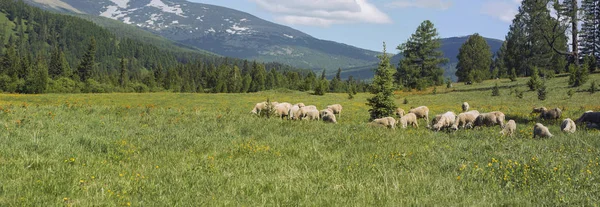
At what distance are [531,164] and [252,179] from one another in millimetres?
6961

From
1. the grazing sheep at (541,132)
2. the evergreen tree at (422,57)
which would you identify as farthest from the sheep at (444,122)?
the evergreen tree at (422,57)

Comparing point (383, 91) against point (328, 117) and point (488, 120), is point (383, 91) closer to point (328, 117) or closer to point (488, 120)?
point (328, 117)

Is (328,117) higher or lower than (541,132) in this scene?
lower

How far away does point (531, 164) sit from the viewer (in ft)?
31.4

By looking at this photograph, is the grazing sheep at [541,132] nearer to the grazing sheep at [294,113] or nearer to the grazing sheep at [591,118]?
the grazing sheep at [591,118]

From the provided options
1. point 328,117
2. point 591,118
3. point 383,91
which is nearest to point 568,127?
point 591,118

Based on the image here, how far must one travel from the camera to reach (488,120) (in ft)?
65.4

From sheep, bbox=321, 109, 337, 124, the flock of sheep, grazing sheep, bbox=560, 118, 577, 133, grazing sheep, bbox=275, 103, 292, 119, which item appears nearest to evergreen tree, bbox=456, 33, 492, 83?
the flock of sheep

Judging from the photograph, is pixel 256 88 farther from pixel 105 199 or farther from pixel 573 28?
pixel 105 199

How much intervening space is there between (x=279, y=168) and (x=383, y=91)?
17.4m

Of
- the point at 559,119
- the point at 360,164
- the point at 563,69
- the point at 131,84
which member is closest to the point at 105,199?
the point at 360,164

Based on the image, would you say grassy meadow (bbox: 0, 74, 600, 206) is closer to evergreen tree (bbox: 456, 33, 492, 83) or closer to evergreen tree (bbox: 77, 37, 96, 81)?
evergreen tree (bbox: 456, 33, 492, 83)

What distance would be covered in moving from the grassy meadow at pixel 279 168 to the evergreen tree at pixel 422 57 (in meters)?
74.4

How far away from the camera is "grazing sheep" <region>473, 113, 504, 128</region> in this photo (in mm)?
19677
